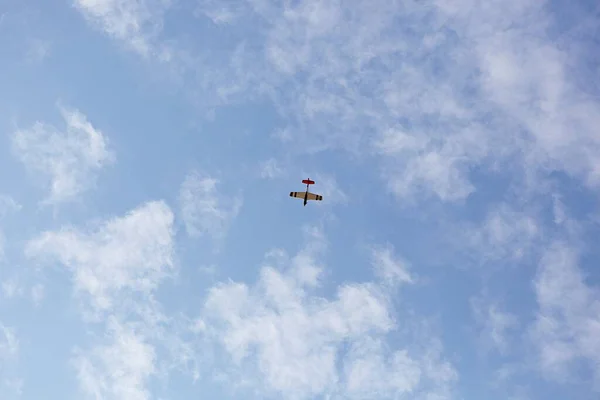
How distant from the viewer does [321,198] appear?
509 feet
